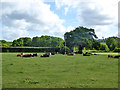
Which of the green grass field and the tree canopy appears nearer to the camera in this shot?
the green grass field

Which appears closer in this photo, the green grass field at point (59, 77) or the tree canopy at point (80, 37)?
the green grass field at point (59, 77)

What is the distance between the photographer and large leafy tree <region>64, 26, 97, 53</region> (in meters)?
52.9

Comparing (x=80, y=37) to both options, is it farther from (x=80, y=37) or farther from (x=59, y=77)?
(x=59, y=77)

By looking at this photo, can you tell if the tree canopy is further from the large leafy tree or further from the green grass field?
the green grass field

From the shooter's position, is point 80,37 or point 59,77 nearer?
point 59,77

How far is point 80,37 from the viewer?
175 feet

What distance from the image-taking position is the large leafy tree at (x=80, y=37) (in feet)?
174

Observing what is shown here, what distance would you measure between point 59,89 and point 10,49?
61989 millimetres

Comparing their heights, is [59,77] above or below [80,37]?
below

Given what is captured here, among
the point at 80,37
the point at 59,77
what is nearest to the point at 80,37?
the point at 80,37

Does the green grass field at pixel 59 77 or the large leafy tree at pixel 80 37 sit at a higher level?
the large leafy tree at pixel 80 37

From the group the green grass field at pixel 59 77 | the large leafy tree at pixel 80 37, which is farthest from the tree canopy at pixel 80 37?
the green grass field at pixel 59 77

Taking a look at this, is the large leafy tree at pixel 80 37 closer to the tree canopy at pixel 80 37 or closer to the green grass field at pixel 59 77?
the tree canopy at pixel 80 37

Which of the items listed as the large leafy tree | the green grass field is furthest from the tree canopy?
the green grass field
